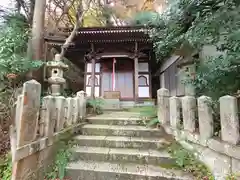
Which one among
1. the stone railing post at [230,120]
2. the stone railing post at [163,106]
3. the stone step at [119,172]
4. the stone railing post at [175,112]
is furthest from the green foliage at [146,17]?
the stone step at [119,172]

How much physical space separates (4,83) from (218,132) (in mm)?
5325

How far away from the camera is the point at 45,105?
8.36ft

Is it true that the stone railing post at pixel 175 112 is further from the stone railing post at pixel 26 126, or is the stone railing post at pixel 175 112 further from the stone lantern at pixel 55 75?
the stone lantern at pixel 55 75

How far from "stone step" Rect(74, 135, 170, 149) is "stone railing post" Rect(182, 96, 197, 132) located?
2.05 feet

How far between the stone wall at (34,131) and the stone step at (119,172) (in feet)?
1.70

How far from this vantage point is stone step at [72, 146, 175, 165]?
8.83ft

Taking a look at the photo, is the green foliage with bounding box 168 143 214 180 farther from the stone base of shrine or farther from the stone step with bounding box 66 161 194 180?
the stone base of shrine

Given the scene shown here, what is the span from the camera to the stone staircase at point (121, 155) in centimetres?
242

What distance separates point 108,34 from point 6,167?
21.6ft

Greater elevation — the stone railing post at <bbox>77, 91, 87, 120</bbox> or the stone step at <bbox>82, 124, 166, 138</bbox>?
the stone railing post at <bbox>77, 91, 87, 120</bbox>

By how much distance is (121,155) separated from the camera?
110 inches

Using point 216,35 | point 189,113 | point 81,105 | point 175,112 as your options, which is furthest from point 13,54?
point 216,35

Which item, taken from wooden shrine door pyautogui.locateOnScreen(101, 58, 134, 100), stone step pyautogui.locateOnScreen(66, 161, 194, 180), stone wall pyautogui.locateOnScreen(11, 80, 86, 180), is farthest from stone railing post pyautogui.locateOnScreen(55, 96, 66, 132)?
wooden shrine door pyautogui.locateOnScreen(101, 58, 134, 100)

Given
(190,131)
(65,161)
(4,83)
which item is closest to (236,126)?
(190,131)
